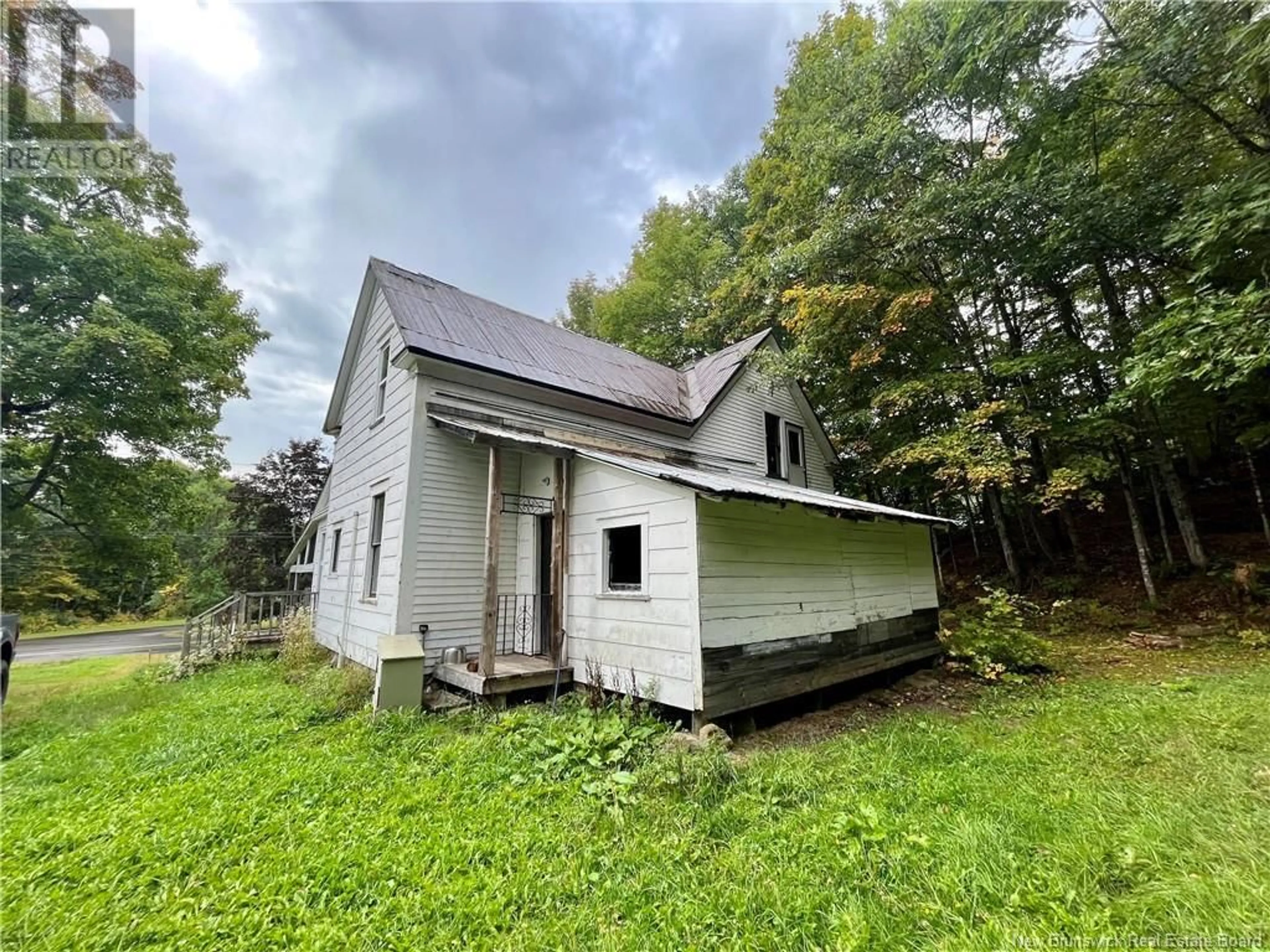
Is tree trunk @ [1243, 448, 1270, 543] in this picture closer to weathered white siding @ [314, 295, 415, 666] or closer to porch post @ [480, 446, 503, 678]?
porch post @ [480, 446, 503, 678]

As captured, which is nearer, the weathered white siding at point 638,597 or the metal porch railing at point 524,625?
the weathered white siding at point 638,597

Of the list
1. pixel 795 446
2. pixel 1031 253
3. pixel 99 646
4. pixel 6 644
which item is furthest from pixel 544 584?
pixel 99 646

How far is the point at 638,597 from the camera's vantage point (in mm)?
5715

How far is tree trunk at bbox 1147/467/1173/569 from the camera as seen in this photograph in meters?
10.5

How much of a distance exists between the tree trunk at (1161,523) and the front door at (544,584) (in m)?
13.2

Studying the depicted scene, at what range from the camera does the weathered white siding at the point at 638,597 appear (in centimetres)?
519

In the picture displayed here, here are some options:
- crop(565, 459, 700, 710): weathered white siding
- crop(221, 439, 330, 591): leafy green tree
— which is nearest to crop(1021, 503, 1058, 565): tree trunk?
crop(565, 459, 700, 710): weathered white siding

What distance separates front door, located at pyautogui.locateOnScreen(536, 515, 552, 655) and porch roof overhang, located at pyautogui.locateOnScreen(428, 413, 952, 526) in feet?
4.91

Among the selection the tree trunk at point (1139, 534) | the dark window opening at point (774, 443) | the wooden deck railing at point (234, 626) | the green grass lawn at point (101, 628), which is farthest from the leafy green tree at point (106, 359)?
the tree trunk at point (1139, 534)

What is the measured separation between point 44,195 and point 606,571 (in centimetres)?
1420

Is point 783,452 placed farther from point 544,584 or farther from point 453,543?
point 453,543

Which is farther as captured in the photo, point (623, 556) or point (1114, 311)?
point (1114, 311)

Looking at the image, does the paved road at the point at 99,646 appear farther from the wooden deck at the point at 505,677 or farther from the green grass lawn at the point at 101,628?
the wooden deck at the point at 505,677

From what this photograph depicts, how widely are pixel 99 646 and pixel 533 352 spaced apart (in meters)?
22.2
